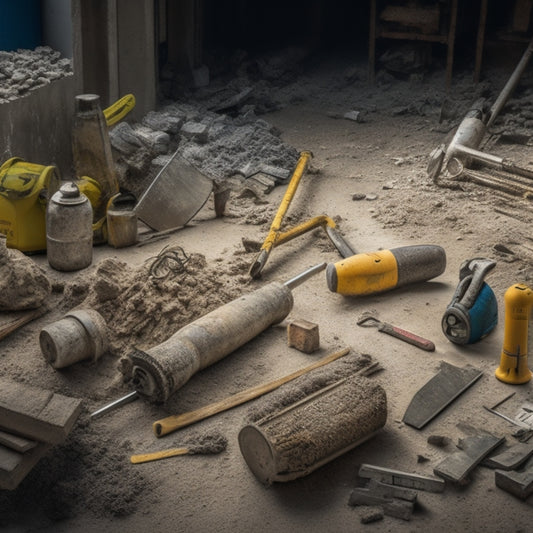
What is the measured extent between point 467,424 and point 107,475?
Answer: 2.02m

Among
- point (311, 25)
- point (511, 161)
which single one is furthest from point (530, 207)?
point (311, 25)

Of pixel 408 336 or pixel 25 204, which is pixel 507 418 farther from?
pixel 25 204

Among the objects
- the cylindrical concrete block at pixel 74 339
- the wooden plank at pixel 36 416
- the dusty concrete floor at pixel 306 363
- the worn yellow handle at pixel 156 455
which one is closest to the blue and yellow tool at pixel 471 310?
the dusty concrete floor at pixel 306 363

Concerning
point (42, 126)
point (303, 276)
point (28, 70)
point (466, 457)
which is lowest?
point (466, 457)

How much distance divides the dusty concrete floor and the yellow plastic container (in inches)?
22.6

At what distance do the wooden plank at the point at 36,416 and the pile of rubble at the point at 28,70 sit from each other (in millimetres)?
4354

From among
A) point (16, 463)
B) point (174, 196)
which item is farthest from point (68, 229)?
point (16, 463)

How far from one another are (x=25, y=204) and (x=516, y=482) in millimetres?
4523

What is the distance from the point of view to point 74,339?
546cm

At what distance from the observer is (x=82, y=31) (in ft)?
31.6

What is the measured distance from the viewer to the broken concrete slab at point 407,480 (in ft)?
14.6

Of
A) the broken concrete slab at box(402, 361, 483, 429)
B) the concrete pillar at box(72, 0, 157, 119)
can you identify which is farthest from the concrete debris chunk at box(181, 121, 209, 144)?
the broken concrete slab at box(402, 361, 483, 429)

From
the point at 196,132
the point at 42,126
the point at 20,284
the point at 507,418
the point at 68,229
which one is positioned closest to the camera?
the point at 507,418

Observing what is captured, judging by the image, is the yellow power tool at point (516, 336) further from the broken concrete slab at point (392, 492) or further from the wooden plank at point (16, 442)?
the wooden plank at point (16, 442)
